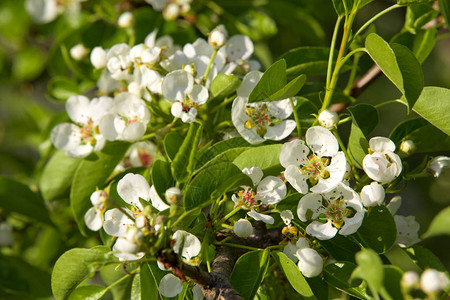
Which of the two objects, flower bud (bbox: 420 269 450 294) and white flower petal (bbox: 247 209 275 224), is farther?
white flower petal (bbox: 247 209 275 224)

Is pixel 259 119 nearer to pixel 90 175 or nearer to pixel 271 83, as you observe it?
pixel 271 83

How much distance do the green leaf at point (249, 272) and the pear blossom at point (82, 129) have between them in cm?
75

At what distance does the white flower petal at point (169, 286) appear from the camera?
1416 mm

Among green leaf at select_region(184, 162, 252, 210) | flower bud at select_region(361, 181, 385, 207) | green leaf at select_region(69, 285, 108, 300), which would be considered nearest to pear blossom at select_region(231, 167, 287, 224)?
green leaf at select_region(184, 162, 252, 210)

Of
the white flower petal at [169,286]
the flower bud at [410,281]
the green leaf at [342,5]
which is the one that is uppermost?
the green leaf at [342,5]

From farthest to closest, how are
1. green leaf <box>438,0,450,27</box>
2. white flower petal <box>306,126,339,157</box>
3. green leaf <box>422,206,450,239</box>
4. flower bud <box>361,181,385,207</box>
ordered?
white flower petal <box>306,126,339,157</box>, flower bud <box>361,181,385,207</box>, green leaf <box>438,0,450,27</box>, green leaf <box>422,206,450,239</box>

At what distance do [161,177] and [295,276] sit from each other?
Answer: 469 millimetres

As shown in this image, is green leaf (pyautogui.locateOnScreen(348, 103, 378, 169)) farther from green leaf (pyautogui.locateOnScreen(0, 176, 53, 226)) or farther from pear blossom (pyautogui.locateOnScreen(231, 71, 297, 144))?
green leaf (pyautogui.locateOnScreen(0, 176, 53, 226))

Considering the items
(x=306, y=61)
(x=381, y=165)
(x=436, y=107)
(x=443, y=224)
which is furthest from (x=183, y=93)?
(x=443, y=224)

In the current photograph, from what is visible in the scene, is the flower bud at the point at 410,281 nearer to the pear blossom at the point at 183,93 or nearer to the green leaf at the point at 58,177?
the pear blossom at the point at 183,93

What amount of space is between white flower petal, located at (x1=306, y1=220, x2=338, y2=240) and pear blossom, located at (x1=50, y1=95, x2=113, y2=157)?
0.86 m

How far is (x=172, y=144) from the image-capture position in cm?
155

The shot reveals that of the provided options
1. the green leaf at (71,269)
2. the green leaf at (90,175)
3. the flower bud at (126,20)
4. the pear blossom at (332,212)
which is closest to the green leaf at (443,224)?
the pear blossom at (332,212)

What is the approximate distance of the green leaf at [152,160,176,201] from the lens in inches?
55.4
